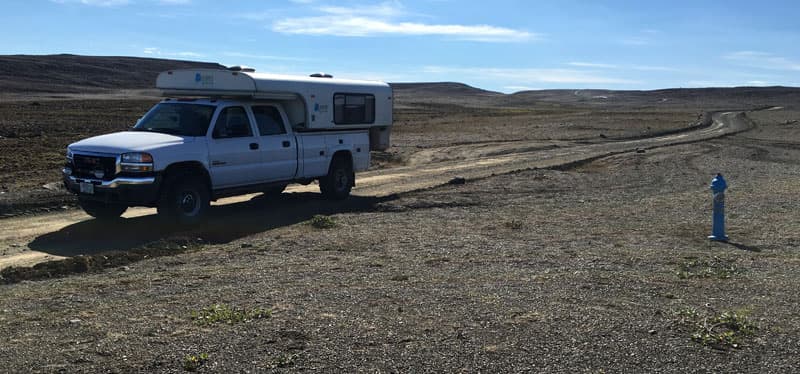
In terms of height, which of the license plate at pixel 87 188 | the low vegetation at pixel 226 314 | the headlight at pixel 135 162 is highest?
the headlight at pixel 135 162

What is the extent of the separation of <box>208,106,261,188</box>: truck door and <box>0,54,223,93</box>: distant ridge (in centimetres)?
6671

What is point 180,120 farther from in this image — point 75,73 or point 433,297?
point 75,73

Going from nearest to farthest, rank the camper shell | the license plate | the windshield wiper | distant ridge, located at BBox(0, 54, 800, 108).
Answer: the license plate
the windshield wiper
the camper shell
distant ridge, located at BBox(0, 54, 800, 108)

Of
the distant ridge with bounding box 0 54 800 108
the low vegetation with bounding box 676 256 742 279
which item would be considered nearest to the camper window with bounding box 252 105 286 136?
the low vegetation with bounding box 676 256 742 279

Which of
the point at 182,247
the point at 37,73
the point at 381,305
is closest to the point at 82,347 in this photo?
the point at 381,305

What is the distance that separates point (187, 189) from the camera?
39.6ft

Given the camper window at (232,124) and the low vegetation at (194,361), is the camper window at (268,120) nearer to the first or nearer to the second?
the camper window at (232,124)

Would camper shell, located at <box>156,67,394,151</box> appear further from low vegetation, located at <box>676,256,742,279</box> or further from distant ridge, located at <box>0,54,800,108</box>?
distant ridge, located at <box>0,54,800,108</box>

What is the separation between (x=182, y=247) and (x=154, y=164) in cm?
181

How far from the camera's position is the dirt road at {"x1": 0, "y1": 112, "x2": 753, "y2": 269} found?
10.5 metres

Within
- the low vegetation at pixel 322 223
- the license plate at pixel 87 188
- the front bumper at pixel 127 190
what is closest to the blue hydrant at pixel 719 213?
the low vegetation at pixel 322 223

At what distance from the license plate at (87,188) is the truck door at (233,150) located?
1765mm

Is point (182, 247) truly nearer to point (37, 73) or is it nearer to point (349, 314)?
point (349, 314)

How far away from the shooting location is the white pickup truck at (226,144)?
37.7ft
